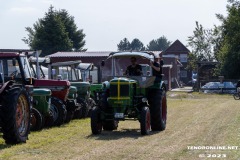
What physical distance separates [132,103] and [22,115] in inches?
136

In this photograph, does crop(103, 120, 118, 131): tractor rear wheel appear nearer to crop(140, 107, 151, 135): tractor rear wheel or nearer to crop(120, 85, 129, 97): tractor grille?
crop(120, 85, 129, 97): tractor grille

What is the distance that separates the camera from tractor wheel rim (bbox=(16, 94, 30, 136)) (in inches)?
511

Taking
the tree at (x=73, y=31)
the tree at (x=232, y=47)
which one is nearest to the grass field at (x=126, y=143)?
the tree at (x=232, y=47)

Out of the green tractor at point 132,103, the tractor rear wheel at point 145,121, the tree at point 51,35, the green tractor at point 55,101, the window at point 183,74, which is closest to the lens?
the tractor rear wheel at point 145,121

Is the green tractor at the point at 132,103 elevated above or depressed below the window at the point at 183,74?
above

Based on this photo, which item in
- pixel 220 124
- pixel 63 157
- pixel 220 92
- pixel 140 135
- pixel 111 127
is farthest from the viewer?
pixel 220 92

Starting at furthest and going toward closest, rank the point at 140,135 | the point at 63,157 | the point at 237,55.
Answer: the point at 237,55
the point at 140,135
the point at 63,157

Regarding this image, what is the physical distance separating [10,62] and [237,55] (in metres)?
46.1

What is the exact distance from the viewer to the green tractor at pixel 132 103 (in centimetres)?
1537

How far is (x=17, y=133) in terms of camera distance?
12.5m

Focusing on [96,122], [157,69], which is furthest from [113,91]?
[157,69]

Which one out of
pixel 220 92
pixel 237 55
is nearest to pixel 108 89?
pixel 220 92

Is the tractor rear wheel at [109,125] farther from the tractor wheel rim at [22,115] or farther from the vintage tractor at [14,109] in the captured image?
the tractor wheel rim at [22,115]

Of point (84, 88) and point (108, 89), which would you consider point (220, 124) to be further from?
point (84, 88)
